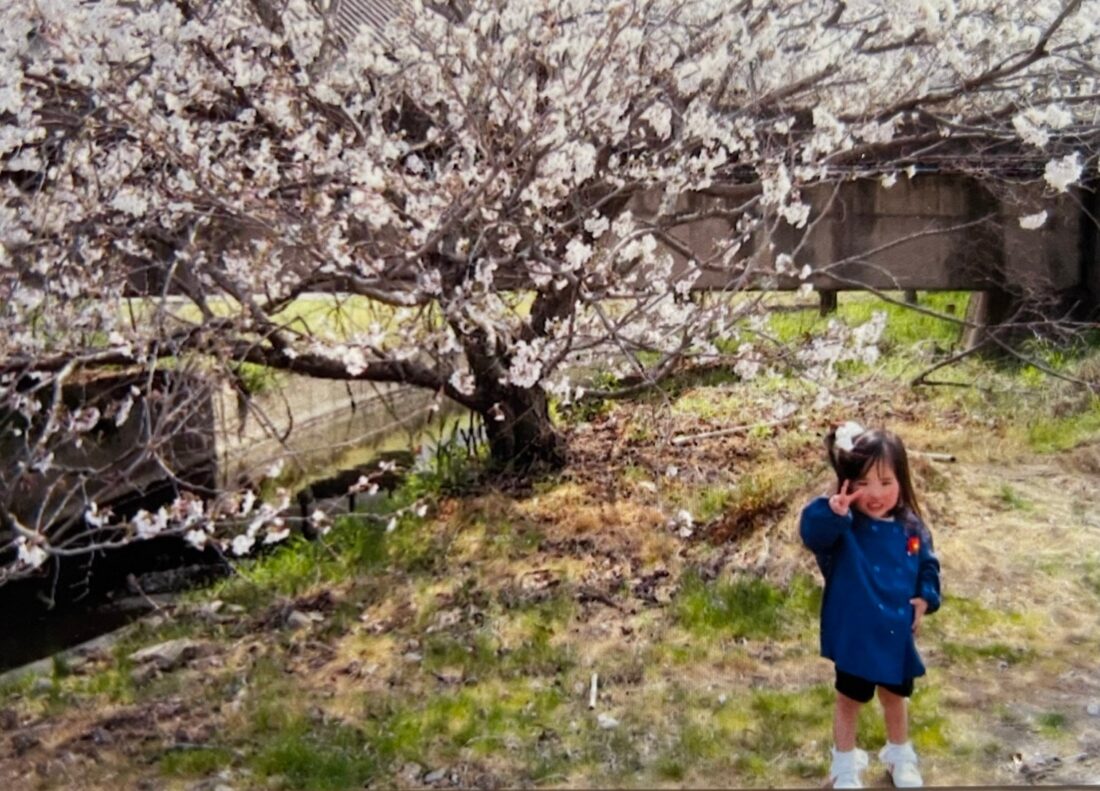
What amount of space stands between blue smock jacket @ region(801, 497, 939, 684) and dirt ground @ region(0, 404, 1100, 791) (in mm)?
532

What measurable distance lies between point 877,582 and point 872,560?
5 cm

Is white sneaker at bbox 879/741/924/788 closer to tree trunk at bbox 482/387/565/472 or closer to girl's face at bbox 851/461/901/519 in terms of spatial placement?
girl's face at bbox 851/461/901/519

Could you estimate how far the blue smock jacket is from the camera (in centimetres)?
250

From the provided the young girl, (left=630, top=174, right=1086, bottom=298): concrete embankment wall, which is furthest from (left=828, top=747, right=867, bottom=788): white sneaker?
(left=630, top=174, right=1086, bottom=298): concrete embankment wall

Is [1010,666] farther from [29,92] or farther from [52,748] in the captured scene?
[29,92]

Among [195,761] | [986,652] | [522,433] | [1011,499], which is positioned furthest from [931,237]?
[195,761]

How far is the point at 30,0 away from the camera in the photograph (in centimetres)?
393

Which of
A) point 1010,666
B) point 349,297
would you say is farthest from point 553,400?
point 1010,666

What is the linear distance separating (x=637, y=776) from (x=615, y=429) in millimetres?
3184

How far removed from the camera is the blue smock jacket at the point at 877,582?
250 cm

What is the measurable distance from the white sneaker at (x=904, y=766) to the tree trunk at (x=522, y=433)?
3197mm

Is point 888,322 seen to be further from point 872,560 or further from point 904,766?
point 872,560

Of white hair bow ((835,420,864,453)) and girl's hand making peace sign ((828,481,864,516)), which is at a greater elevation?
white hair bow ((835,420,864,453))

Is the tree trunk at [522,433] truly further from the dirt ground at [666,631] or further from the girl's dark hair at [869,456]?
the girl's dark hair at [869,456]
